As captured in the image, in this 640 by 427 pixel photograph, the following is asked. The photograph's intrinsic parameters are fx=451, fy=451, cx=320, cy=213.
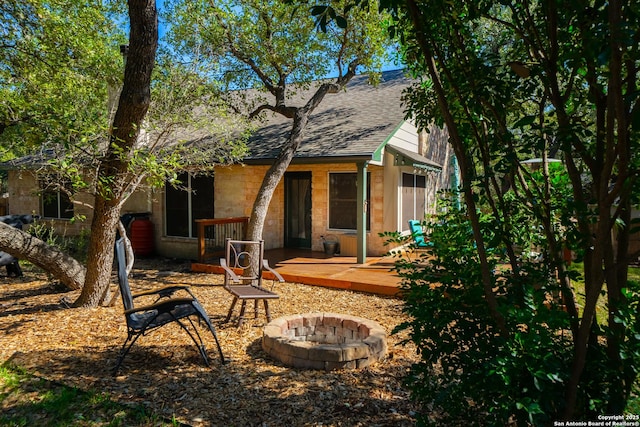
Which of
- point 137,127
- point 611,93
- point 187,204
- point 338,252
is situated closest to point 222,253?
point 187,204

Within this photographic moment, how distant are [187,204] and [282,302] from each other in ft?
19.3

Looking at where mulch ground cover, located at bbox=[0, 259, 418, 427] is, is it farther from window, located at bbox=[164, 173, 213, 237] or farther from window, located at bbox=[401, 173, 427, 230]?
window, located at bbox=[164, 173, 213, 237]

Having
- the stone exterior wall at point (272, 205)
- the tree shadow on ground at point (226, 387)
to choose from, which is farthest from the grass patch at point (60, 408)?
the stone exterior wall at point (272, 205)

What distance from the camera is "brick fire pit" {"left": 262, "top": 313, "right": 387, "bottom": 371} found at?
422cm

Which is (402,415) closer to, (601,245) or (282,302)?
(601,245)

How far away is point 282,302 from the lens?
695 cm

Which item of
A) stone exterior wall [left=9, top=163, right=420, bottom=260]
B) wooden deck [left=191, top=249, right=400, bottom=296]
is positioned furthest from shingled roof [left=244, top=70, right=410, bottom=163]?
wooden deck [left=191, top=249, right=400, bottom=296]

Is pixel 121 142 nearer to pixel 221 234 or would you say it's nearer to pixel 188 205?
pixel 221 234

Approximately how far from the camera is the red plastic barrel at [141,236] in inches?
458

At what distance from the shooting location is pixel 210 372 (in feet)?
13.8

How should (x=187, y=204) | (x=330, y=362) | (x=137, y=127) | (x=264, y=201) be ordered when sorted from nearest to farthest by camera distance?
(x=330, y=362) → (x=137, y=127) → (x=264, y=201) → (x=187, y=204)

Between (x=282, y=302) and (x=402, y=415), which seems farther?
(x=282, y=302)

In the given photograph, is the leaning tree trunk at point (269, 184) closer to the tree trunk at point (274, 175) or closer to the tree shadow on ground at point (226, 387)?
the tree trunk at point (274, 175)

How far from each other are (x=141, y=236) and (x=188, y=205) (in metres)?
1.44
